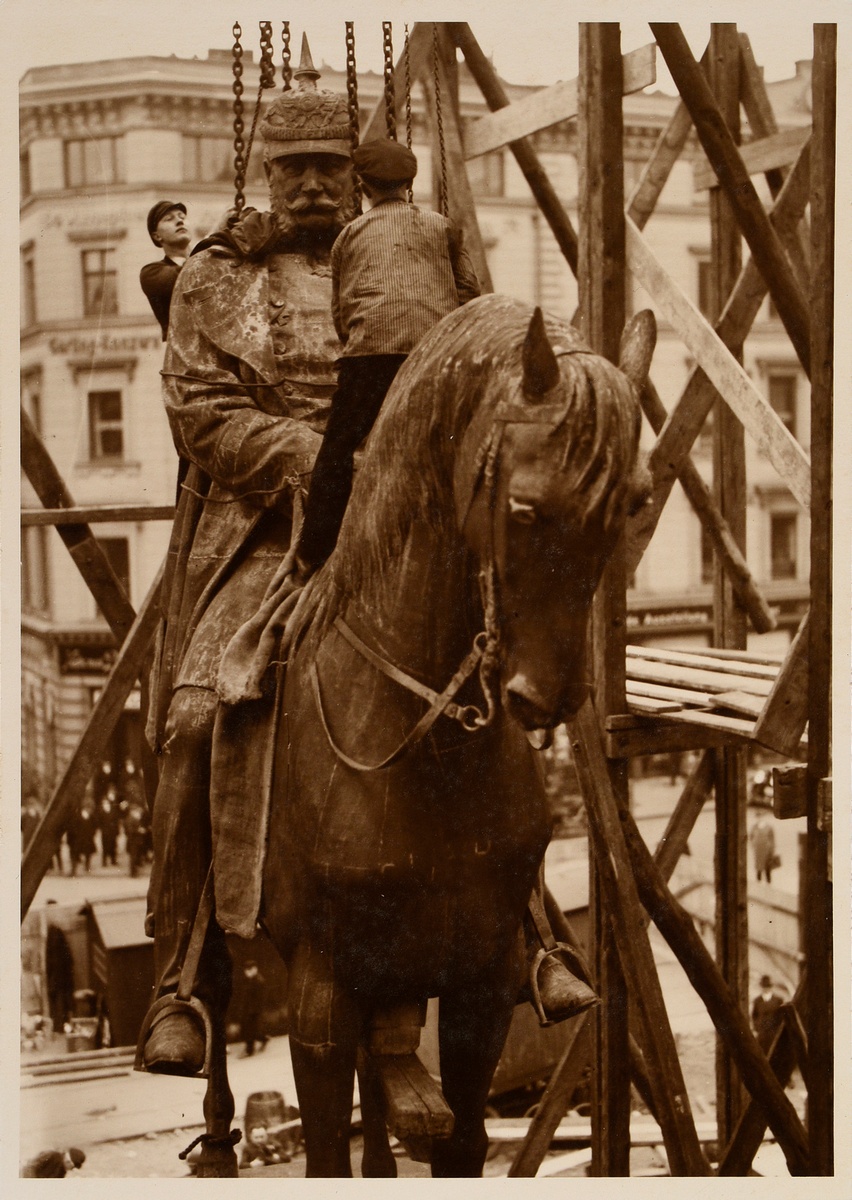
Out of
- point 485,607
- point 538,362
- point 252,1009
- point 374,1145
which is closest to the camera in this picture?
point 538,362

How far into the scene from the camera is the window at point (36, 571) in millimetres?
16469

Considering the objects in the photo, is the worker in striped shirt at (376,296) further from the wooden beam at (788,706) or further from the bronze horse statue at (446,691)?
the wooden beam at (788,706)

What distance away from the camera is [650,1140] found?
9688 mm

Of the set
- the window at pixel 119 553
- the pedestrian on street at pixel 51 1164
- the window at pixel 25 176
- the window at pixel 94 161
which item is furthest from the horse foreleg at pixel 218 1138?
the window at pixel 119 553

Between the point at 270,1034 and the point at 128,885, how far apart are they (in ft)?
13.9

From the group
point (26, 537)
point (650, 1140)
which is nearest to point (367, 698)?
point (650, 1140)

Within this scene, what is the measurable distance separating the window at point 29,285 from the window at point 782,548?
9.24m

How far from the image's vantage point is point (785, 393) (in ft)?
66.7

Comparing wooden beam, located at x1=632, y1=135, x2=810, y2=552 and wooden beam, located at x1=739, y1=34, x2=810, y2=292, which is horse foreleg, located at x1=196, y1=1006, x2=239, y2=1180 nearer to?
wooden beam, located at x1=632, y1=135, x2=810, y2=552

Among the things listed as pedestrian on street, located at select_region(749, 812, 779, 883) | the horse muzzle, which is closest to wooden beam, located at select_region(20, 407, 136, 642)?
the horse muzzle

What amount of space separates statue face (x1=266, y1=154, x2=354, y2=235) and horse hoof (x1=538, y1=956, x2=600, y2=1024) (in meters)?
2.58

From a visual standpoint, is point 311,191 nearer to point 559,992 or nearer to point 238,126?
point 238,126

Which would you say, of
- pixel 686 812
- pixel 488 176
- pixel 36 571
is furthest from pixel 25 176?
pixel 686 812

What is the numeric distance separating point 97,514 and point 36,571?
27.0 ft
